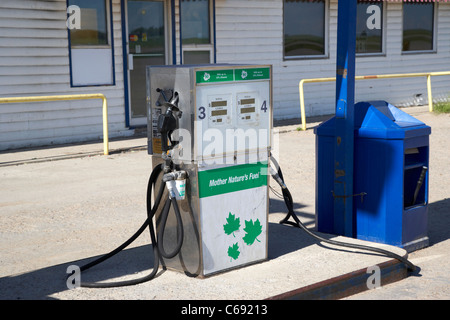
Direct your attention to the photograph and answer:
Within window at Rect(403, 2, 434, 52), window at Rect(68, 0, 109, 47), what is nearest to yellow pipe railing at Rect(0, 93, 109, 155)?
window at Rect(68, 0, 109, 47)

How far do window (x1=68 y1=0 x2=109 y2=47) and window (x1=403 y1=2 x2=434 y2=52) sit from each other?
29.0 ft

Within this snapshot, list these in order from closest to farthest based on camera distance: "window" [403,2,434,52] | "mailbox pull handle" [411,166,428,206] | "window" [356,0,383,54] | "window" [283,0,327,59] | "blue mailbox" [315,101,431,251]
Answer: "blue mailbox" [315,101,431,251] → "mailbox pull handle" [411,166,428,206] → "window" [283,0,327,59] → "window" [356,0,383,54] → "window" [403,2,434,52]

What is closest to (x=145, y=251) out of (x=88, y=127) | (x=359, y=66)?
(x=88, y=127)

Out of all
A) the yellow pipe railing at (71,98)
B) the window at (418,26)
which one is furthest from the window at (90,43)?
the window at (418,26)

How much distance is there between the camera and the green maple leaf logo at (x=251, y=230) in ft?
16.9

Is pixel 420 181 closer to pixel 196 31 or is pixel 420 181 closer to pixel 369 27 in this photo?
pixel 196 31

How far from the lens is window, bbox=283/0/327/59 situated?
50.9 ft

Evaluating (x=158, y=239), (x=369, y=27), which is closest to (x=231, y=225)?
(x=158, y=239)

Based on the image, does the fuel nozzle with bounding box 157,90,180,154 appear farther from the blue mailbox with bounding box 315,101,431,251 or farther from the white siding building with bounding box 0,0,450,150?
the white siding building with bounding box 0,0,450,150

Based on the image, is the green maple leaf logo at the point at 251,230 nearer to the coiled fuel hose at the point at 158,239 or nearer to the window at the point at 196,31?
the coiled fuel hose at the point at 158,239

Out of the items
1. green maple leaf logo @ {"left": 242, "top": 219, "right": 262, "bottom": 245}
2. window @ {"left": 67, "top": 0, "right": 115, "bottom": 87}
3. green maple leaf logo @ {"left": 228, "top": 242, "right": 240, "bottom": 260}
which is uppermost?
window @ {"left": 67, "top": 0, "right": 115, "bottom": 87}

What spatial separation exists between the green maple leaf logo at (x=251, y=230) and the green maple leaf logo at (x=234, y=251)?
0.33ft

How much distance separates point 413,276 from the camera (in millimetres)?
5559

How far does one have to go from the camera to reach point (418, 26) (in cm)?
1823
